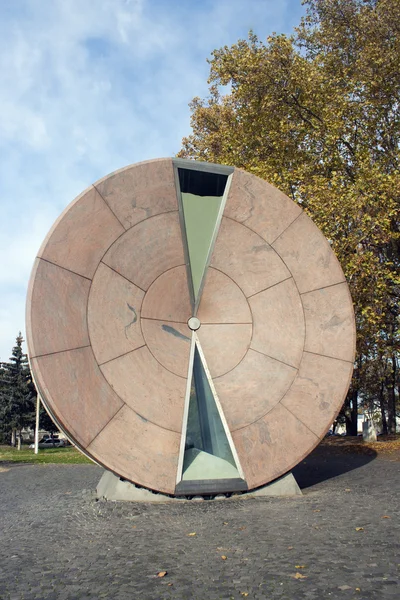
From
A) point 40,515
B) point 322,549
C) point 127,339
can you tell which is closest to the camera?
point 322,549

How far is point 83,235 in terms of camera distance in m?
9.39

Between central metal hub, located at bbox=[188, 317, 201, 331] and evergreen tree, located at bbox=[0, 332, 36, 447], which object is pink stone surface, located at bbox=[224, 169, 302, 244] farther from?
evergreen tree, located at bbox=[0, 332, 36, 447]

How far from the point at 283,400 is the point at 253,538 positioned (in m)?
3.58

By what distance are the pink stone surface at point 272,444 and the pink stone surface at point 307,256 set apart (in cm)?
243

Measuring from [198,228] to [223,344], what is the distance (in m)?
2.16

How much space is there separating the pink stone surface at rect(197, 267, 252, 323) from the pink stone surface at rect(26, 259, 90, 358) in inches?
85.1

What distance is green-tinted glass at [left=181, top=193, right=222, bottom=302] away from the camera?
33.6 ft

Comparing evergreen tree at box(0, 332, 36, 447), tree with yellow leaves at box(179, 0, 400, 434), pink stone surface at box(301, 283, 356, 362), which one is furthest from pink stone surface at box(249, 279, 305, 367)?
evergreen tree at box(0, 332, 36, 447)

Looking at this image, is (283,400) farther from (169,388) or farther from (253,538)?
(253,538)

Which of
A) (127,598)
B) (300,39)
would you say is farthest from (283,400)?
(300,39)

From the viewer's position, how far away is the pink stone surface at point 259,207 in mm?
10523

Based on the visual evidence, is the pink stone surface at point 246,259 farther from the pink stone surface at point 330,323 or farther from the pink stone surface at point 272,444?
the pink stone surface at point 272,444

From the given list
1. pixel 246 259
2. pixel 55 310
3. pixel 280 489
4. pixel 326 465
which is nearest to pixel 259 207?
pixel 246 259

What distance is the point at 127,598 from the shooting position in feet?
16.1
